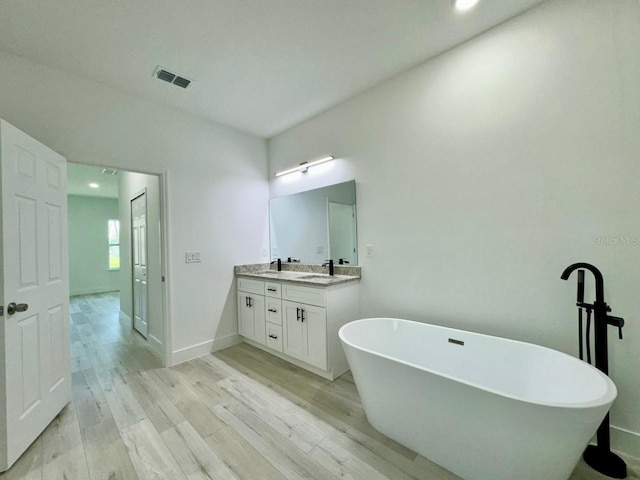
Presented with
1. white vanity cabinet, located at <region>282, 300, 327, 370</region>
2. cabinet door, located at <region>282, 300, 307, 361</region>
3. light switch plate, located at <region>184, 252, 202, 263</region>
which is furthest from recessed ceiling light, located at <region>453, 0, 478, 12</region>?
light switch plate, located at <region>184, 252, 202, 263</region>

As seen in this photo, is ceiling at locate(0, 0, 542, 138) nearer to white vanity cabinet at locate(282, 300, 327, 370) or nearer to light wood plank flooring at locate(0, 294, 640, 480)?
white vanity cabinet at locate(282, 300, 327, 370)

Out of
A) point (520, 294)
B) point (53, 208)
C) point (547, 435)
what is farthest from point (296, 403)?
point (53, 208)

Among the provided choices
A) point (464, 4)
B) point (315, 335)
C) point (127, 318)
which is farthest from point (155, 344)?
point (464, 4)

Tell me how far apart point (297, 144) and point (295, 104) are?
56 cm

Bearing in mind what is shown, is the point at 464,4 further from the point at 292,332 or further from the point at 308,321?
the point at 292,332

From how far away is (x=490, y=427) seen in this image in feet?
4.00

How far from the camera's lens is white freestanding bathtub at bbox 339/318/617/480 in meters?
1.10

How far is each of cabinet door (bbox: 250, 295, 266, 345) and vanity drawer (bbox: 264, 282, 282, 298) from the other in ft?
0.42

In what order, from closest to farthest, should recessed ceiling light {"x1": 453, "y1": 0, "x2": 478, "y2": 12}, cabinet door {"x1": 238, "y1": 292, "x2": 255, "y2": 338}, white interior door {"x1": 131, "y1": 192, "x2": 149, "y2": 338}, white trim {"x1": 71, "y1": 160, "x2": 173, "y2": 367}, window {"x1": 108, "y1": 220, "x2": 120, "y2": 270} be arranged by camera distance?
recessed ceiling light {"x1": 453, "y1": 0, "x2": 478, "y2": 12} → white trim {"x1": 71, "y1": 160, "x2": 173, "y2": 367} → cabinet door {"x1": 238, "y1": 292, "x2": 255, "y2": 338} → white interior door {"x1": 131, "y1": 192, "x2": 149, "y2": 338} → window {"x1": 108, "y1": 220, "x2": 120, "y2": 270}

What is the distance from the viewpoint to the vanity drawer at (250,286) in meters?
2.96

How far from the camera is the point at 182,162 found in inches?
114

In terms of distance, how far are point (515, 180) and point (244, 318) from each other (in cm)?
303

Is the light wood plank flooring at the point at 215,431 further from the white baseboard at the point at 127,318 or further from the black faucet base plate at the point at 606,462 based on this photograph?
the white baseboard at the point at 127,318

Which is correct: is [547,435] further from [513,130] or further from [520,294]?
[513,130]
